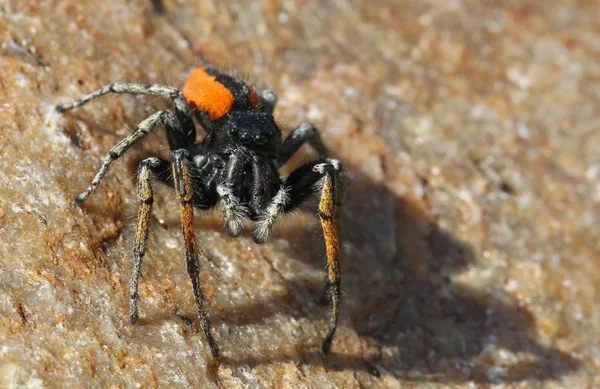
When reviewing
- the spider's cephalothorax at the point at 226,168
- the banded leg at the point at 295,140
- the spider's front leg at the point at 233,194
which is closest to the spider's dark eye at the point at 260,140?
the spider's cephalothorax at the point at 226,168

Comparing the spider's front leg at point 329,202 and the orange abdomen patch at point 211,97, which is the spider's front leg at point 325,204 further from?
the orange abdomen patch at point 211,97

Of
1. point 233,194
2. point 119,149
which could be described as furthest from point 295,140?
point 119,149

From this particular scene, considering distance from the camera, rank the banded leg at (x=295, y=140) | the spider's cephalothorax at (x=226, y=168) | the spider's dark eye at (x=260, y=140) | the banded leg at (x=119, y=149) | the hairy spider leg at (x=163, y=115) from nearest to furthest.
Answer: the spider's cephalothorax at (x=226, y=168) → the banded leg at (x=119, y=149) → the hairy spider leg at (x=163, y=115) → the spider's dark eye at (x=260, y=140) → the banded leg at (x=295, y=140)

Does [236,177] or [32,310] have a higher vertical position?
[236,177]

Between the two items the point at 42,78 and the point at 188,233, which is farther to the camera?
the point at 42,78

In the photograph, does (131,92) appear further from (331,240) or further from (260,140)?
(331,240)

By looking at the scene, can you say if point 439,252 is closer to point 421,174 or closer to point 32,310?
point 421,174

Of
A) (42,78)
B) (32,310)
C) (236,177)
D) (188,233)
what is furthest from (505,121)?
(32,310)
